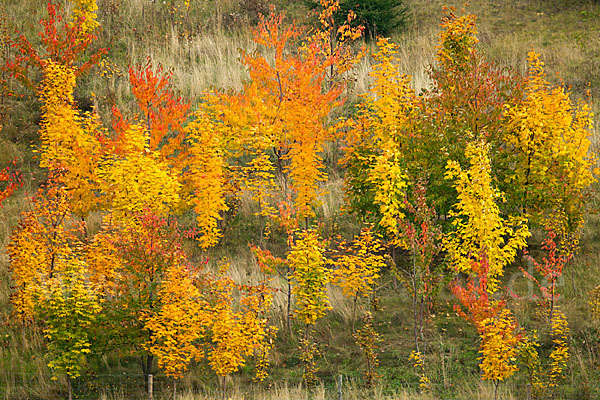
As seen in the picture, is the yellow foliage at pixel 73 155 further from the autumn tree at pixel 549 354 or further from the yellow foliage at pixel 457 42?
the autumn tree at pixel 549 354

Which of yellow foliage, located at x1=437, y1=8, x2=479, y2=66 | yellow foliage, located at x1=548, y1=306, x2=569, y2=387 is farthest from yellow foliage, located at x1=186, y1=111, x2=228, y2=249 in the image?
yellow foliage, located at x1=548, y1=306, x2=569, y2=387

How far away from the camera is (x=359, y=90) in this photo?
21.3 m

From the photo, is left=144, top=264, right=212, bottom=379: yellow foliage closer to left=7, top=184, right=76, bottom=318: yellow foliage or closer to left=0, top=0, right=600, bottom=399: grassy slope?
left=0, top=0, right=600, bottom=399: grassy slope

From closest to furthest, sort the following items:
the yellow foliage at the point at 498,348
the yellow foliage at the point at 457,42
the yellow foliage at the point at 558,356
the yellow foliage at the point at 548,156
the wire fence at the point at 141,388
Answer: the yellow foliage at the point at 498,348, the yellow foliage at the point at 558,356, the wire fence at the point at 141,388, the yellow foliage at the point at 548,156, the yellow foliage at the point at 457,42

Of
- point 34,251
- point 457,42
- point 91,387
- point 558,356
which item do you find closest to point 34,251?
point 34,251

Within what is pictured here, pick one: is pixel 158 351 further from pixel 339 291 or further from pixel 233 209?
pixel 233 209

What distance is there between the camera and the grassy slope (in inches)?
426

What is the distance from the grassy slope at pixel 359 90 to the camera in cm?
1083

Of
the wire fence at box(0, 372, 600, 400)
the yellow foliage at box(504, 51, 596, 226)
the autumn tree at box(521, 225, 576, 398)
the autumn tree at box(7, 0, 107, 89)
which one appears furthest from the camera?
the autumn tree at box(7, 0, 107, 89)

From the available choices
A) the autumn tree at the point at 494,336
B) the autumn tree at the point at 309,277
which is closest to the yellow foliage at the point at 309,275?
the autumn tree at the point at 309,277

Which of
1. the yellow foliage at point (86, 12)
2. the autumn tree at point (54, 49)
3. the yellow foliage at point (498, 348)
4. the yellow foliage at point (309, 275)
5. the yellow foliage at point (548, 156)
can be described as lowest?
the yellow foliage at point (498, 348)

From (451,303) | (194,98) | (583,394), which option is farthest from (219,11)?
(583,394)

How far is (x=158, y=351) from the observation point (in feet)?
32.8

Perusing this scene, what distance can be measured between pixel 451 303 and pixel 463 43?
5519mm
